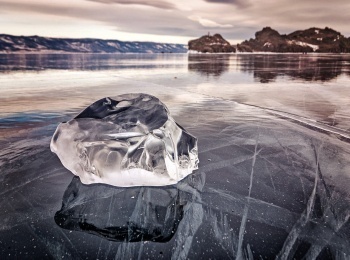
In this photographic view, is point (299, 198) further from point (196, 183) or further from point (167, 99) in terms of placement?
point (167, 99)

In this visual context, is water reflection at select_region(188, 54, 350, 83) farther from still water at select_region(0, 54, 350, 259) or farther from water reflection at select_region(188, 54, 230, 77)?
still water at select_region(0, 54, 350, 259)

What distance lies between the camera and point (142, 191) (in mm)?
3178

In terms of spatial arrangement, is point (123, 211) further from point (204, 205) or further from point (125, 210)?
point (204, 205)

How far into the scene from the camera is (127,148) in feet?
10.8

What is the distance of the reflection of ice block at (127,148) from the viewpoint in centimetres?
325

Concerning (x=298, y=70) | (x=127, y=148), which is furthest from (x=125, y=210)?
(x=298, y=70)

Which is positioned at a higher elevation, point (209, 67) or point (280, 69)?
point (209, 67)

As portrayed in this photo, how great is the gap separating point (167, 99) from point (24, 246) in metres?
7.62

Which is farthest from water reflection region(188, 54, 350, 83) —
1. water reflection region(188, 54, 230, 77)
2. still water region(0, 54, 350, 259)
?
still water region(0, 54, 350, 259)

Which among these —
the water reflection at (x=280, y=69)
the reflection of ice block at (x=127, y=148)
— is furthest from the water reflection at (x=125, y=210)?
the water reflection at (x=280, y=69)

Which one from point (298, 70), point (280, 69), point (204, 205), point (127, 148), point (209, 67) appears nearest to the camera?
point (204, 205)

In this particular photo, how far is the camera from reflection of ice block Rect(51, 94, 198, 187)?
128 inches

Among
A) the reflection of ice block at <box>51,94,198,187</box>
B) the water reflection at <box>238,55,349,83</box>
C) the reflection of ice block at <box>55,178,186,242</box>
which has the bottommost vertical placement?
the reflection of ice block at <box>55,178,186,242</box>

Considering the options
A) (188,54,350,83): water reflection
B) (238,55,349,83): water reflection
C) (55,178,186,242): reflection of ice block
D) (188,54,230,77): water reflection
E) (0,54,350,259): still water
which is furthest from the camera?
(188,54,230,77): water reflection
